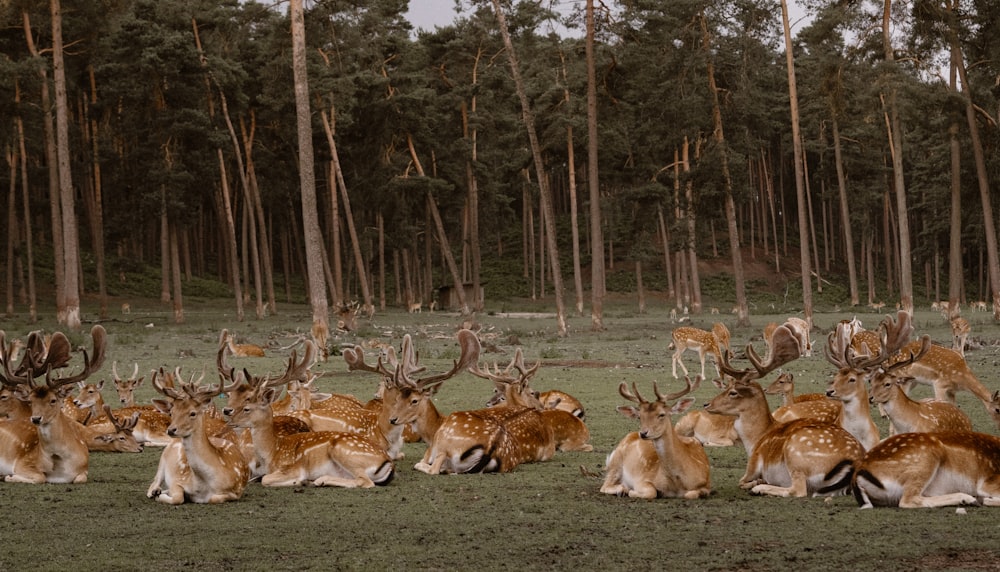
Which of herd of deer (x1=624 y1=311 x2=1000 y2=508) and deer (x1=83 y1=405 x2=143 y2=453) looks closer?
herd of deer (x1=624 y1=311 x2=1000 y2=508)

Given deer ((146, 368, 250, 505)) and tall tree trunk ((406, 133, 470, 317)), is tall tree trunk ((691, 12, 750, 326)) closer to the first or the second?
tall tree trunk ((406, 133, 470, 317))

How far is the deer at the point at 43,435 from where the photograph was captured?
30.9ft

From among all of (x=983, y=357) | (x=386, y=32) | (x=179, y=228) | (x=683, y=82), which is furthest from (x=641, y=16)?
(x=179, y=228)

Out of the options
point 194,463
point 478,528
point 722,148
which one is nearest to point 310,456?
point 194,463

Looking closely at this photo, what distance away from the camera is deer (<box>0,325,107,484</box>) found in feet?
30.9

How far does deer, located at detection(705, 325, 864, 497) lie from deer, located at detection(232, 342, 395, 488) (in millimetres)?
2806

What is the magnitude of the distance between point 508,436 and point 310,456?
1.89 metres

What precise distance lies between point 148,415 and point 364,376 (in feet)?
26.3

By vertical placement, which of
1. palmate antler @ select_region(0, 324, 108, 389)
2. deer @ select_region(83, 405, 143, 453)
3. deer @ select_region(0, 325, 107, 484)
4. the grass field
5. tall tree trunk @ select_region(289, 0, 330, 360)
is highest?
tall tree trunk @ select_region(289, 0, 330, 360)

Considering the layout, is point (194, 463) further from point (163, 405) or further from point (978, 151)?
point (978, 151)

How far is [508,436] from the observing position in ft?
34.3

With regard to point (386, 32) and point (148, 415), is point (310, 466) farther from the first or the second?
point (386, 32)

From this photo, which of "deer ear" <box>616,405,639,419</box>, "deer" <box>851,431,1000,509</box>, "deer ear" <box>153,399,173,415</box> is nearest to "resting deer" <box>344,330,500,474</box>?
"deer ear" <box>616,405,639,419</box>

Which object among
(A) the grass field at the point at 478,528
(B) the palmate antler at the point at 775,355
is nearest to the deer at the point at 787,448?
(B) the palmate antler at the point at 775,355
